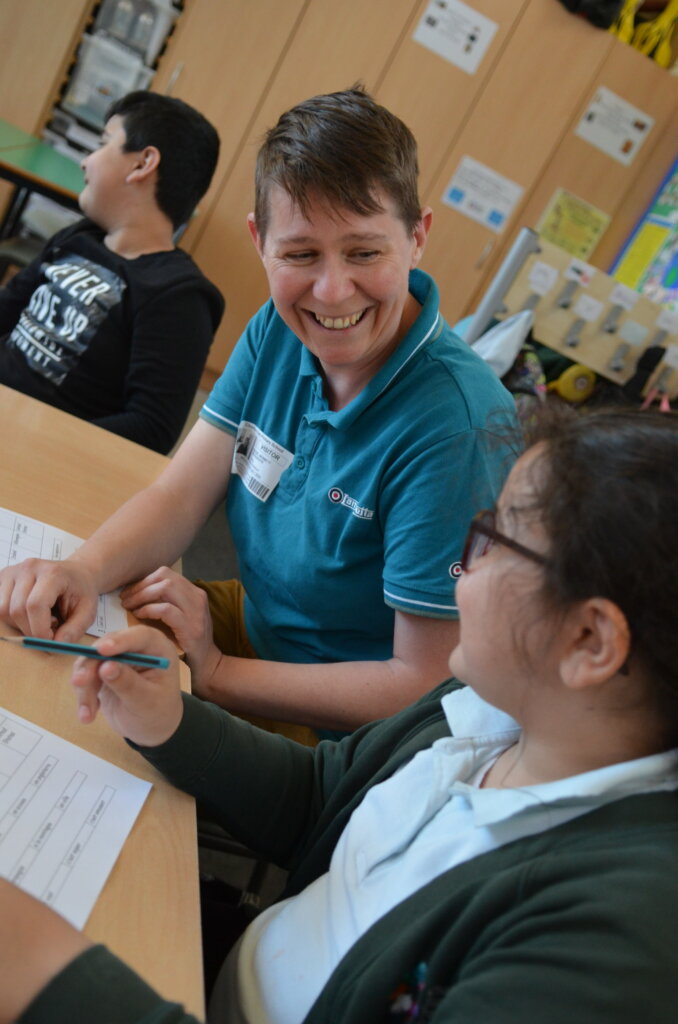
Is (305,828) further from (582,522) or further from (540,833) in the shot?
(582,522)

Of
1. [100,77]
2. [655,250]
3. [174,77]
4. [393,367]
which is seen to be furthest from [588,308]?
[100,77]

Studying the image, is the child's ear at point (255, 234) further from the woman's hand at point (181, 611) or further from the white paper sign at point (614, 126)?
the white paper sign at point (614, 126)

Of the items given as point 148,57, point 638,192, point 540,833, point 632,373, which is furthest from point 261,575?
point 638,192

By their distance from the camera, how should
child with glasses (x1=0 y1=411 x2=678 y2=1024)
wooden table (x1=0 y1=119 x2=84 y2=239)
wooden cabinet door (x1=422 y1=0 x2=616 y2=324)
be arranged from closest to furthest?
child with glasses (x1=0 y1=411 x2=678 y2=1024) → wooden table (x1=0 y1=119 x2=84 y2=239) → wooden cabinet door (x1=422 y1=0 x2=616 y2=324)

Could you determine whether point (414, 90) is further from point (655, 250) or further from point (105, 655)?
point (105, 655)

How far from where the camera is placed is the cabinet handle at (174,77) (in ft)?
13.5

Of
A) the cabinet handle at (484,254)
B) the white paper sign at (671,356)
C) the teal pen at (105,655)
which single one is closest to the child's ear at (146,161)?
the teal pen at (105,655)

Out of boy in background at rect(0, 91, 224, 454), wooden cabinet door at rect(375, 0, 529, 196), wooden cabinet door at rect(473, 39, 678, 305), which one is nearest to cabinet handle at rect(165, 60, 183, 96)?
wooden cabinet door at rect(375, 0, 529, 196)

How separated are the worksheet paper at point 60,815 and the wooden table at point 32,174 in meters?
2.67

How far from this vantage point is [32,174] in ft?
9.71

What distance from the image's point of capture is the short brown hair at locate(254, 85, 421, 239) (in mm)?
1040

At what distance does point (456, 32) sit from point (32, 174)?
2352mm

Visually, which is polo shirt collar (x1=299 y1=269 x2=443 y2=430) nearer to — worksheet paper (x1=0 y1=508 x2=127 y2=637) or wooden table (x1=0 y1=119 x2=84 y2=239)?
worksheet paper (x1=0 y1=508 x2=127 y2=637)

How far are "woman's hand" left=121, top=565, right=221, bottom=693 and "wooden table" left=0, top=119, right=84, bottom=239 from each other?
2.31 meters
